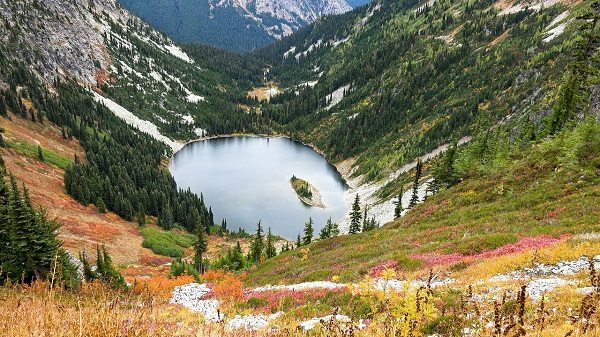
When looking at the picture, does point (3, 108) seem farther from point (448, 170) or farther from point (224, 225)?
point (448, 170)

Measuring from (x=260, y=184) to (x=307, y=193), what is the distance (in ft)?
72.3

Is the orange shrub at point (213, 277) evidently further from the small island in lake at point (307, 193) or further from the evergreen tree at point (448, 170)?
the small island in lake at point (307, 193)

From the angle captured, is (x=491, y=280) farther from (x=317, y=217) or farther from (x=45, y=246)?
(x=317, y=217)

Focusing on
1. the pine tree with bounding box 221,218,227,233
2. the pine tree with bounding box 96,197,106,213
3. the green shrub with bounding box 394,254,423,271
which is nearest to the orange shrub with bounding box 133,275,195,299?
the green shrub with bounding box 394,254,423,271

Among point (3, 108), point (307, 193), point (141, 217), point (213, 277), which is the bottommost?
point (213, 277)

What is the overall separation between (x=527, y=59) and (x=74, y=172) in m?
166

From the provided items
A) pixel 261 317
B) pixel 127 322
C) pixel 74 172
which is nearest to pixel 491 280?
pixel 261 317

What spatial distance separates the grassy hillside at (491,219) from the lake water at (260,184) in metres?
72.7

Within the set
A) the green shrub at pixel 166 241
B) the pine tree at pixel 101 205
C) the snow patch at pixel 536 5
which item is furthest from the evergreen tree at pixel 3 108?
the snow patch at pixel 536 5

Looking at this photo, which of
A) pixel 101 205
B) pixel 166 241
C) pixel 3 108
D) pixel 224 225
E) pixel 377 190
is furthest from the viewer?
pixel 377 190

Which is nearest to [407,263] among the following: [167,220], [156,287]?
[156,287]

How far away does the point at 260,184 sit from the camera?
150 m

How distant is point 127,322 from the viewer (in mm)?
5945

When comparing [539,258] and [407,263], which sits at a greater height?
[407,263]
